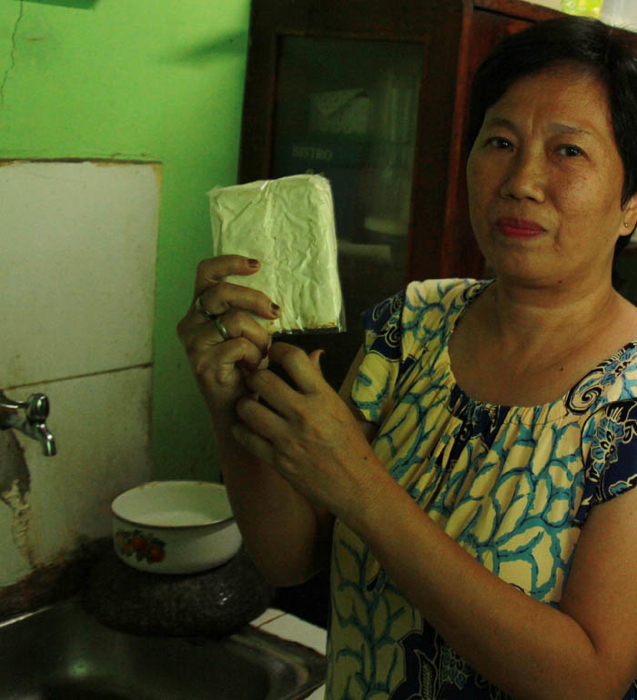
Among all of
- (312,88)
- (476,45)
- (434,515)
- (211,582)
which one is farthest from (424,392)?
(312,88)

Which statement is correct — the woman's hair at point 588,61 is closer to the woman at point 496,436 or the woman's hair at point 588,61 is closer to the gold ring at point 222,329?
the woman at point 496,436

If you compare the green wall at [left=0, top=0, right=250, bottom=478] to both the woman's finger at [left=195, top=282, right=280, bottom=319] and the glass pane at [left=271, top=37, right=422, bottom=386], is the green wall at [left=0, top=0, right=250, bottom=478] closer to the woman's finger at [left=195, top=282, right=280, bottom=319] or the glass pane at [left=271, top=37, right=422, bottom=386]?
the glass pane at [left=271, top=37, right=422, bottom=386]

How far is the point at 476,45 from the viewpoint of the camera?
5.73 ft

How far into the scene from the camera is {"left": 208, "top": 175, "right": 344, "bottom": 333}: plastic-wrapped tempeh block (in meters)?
1.04

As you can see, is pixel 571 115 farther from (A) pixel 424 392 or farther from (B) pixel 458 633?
(B) pixel 458 633

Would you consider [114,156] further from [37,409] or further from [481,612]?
[481,612]

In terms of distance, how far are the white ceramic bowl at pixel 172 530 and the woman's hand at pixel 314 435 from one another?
2.50 ft

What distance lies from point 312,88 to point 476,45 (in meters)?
0.42

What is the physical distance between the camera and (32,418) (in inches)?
57.8

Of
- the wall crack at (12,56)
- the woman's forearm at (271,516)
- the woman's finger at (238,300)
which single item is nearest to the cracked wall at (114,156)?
A: the wall crack at (12,56)

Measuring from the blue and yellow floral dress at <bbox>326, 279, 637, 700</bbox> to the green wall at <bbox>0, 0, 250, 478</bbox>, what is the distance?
0.79m

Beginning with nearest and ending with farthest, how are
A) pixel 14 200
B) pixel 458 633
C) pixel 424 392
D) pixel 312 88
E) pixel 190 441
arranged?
1. pixel 458 633
2. pixel 424 392
3. pixel 14 200
4. pixel 312 88
5. pixel 190 441

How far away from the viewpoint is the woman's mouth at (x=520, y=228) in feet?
3.51

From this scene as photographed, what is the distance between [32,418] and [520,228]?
2.96 ft
